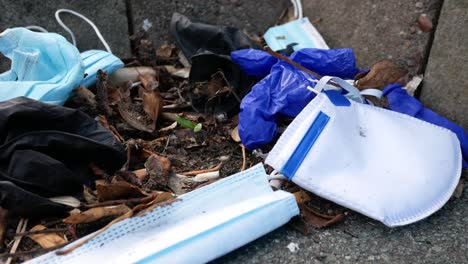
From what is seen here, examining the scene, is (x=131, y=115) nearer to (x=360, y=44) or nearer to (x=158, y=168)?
(x=158, y=168)

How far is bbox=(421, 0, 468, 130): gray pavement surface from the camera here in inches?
78.7

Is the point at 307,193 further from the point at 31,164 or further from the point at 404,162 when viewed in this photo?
the point at 31,164

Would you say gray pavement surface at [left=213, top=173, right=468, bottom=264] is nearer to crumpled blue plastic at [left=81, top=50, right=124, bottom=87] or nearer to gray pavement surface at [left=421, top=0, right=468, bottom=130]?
gray pavement surface at [left=421, top=0, right=468, bottom=130]

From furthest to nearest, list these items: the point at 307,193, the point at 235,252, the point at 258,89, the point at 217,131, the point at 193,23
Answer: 1. the point at 193,23
2. the point at 217,131
3. the point at 258,89
4. the point at 307,193
5. the point at 235,252

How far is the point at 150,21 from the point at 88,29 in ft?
1.15

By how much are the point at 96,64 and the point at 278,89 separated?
0.96 metres

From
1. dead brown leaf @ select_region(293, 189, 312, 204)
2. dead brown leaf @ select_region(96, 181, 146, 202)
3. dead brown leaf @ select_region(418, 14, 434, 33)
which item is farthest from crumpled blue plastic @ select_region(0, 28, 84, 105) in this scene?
dead brown leaf @ select_region(418, 14, 434, 33)

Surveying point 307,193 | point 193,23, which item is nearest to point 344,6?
point 193,23

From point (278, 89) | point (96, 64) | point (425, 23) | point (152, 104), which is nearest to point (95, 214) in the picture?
point (152, 104)

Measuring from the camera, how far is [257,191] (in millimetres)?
1673

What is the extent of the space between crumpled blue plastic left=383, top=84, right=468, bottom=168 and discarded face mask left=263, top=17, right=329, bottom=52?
2.19 feet

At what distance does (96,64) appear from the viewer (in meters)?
2.38

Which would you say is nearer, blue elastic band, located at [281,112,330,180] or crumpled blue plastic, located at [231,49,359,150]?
blue elastic band, located at [281,112,330,180]

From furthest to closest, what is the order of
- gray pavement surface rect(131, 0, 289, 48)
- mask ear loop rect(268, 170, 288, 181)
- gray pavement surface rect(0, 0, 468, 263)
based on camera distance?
gray pavement surface rect(131, 0, 289, 48) → mask ear loop rect(268, 170, 288, 181) → gray pavement surface rect(0, 0, 468, 263)
